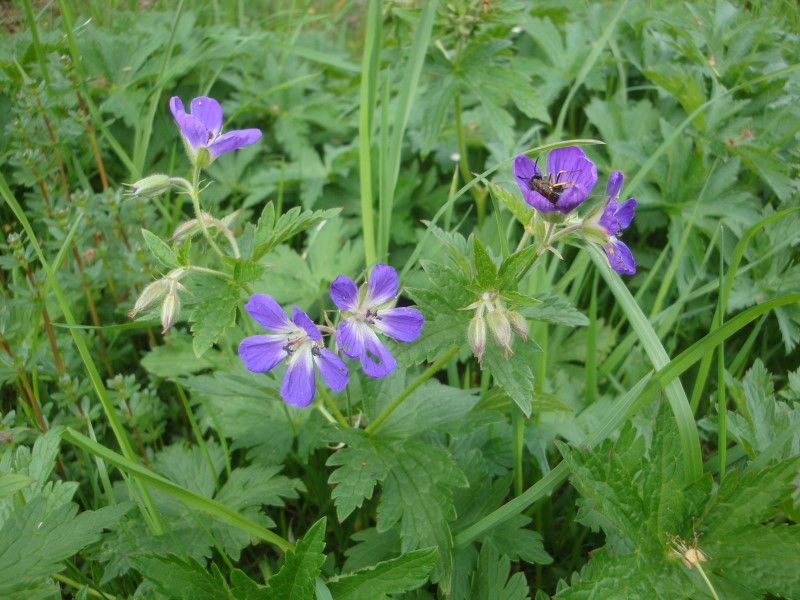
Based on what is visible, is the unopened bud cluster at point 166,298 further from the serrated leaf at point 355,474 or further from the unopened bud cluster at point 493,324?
the unopened bud cluster at point 493,324

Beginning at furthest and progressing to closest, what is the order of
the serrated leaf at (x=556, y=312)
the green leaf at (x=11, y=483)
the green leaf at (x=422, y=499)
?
the green leaf at (x=422, y=499) < the serrated leaf at (x=556, y=312) < the green leaf at (x=11, y=483)

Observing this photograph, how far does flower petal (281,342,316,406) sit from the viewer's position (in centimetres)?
154

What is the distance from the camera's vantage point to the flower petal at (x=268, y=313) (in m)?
1.51

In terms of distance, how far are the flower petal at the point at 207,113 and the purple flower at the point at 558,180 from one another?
0.83 metres

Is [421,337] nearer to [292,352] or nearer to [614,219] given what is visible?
[292,352]

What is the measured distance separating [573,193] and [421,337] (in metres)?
0.55

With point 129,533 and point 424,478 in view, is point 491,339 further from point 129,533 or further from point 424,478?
point 129,533

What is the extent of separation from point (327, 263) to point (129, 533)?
1402mm

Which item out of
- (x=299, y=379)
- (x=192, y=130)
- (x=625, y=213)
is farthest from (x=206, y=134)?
(x=625, y=213)

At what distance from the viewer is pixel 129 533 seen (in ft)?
6.12

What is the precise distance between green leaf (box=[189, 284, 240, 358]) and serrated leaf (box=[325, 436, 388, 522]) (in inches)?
20.0

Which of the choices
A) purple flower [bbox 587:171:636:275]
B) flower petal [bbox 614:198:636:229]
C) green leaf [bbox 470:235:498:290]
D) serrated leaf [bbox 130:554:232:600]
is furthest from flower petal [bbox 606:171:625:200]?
serrated leaf [bbox 130:554:232:600]

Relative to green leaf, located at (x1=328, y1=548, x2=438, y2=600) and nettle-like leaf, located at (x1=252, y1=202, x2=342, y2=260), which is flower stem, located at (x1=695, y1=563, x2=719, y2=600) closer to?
green leaf, located at (x1=328, y1=548, x2=438, y2=600)

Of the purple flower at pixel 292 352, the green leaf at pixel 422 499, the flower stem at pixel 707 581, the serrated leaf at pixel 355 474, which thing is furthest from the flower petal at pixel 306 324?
the flower stem at pixel 707 581
